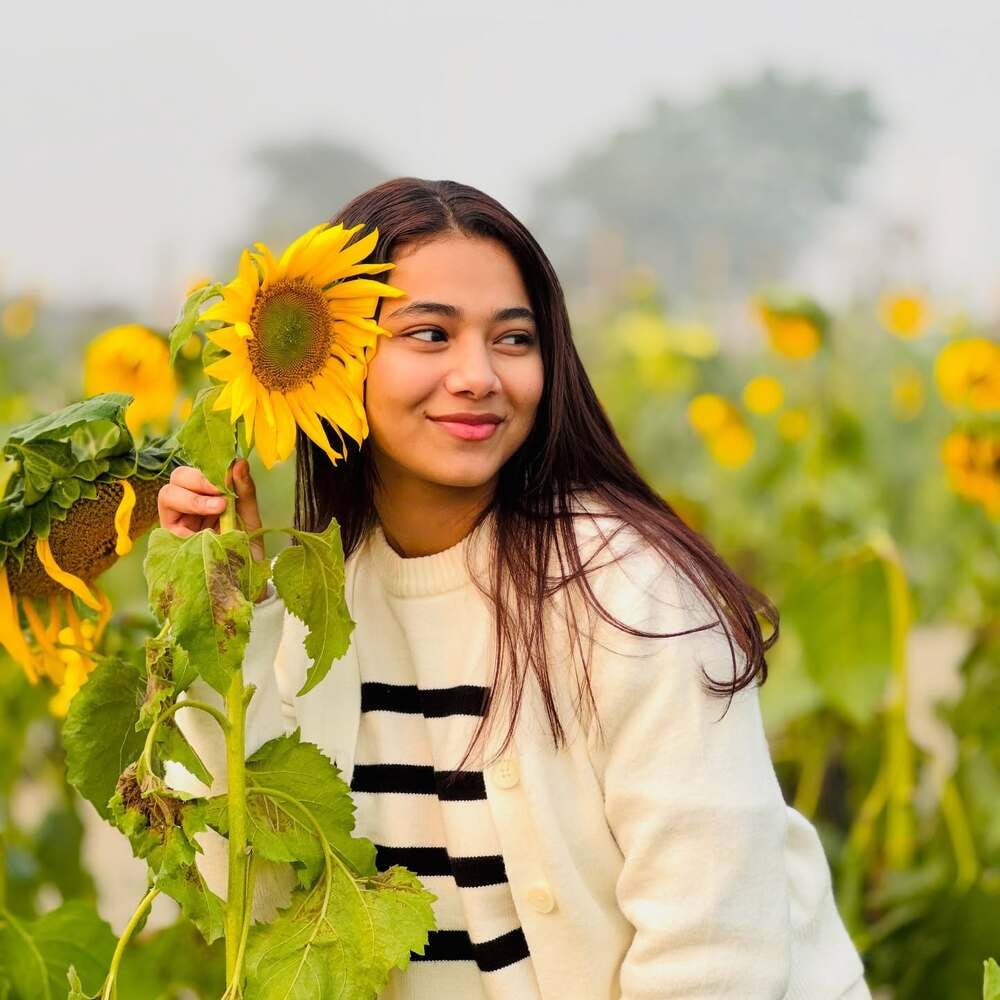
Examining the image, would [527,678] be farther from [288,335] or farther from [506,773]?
[288,335]

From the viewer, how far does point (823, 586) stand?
1898mm

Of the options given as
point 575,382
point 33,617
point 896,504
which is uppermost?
point 575,382

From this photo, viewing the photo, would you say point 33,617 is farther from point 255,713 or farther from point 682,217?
point 682,217

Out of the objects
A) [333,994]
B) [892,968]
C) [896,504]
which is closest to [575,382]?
[333,994]

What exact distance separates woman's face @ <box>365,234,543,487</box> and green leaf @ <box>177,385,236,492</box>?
18cm

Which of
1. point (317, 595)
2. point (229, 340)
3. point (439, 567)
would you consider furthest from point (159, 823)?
point (439, 567)

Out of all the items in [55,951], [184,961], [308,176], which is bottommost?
[184,961]

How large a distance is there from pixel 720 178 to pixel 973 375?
34.6ft

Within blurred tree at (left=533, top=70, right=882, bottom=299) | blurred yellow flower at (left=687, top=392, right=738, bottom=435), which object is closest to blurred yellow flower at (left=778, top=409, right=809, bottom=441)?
blurred yellow flower at (left=687, top=392, right=738, bottom=435)

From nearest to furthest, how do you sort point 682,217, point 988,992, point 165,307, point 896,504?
point 988,992 → point 896,504 → point 165,307 → point 682,217

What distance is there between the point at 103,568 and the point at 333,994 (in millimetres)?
339

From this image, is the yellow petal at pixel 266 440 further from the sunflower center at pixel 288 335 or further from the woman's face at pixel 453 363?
the woman's face at pixel 453 363

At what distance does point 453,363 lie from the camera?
3.43ft

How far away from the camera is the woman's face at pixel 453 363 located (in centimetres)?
104
